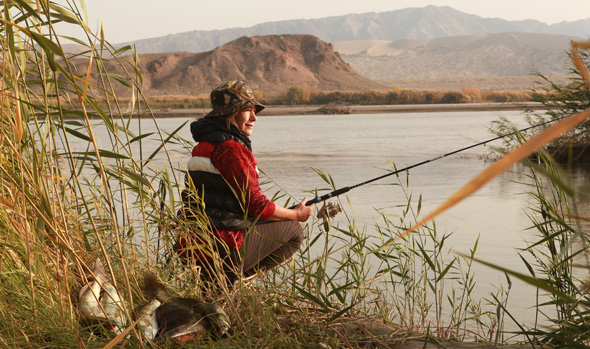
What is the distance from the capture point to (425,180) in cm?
904

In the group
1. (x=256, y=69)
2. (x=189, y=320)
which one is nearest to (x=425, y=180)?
(x=189, y=320)

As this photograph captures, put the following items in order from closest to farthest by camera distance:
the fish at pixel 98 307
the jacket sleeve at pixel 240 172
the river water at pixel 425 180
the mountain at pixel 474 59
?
the fish at pixel 98 307 → the jacket sleeve at pixel 240 172 → the river water at pixel 425 180 → the mountain at pixel 474 59

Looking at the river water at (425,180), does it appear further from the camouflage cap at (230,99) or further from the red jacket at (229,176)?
the camouflage cap at (230,99)

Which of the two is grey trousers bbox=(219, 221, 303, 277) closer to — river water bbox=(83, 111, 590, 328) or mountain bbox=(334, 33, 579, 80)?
river water bbox=(83, 111, 590, 328)

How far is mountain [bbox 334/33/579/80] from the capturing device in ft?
373

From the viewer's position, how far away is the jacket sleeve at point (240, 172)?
3.10 metres

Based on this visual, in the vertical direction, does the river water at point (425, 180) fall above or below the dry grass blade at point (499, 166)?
below

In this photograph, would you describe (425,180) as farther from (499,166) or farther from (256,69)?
(256,69)

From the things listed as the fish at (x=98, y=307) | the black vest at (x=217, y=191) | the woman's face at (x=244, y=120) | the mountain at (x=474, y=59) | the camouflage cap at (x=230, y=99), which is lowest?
the fish at (x=98, y=307)

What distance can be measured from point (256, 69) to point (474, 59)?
6464 centimetres

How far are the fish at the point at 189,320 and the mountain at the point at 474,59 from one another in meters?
107

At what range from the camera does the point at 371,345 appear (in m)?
2.53

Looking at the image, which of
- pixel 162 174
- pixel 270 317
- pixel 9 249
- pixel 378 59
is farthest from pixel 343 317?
pixel 378 59

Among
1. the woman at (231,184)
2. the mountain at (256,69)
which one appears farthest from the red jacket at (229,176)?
the mountain at (256,69)
